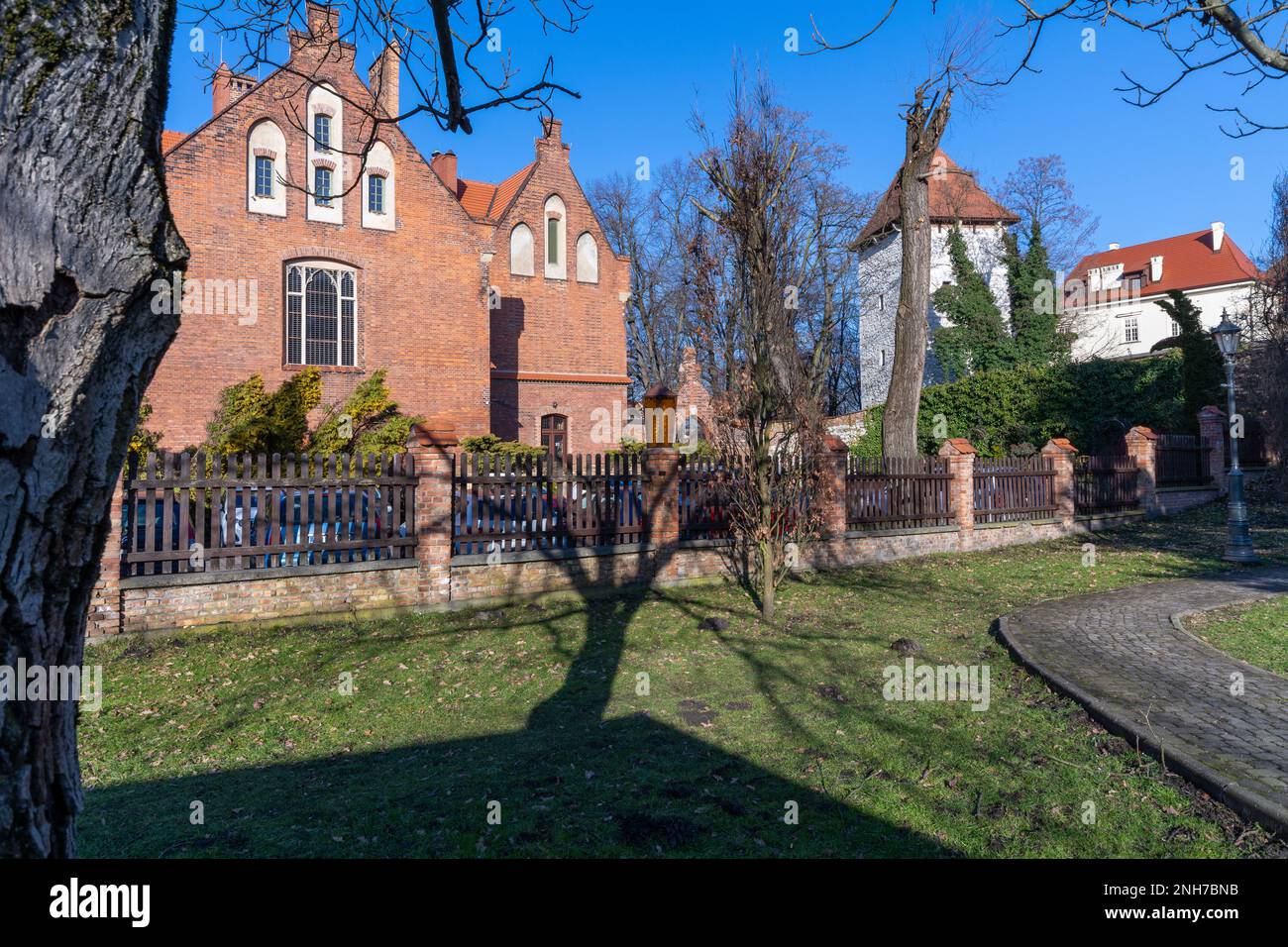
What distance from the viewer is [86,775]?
5.00 metres

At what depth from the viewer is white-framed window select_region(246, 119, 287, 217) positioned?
64.8 ft

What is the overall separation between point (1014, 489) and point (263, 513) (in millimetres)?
14693

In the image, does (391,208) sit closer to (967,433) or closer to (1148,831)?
(967,433)

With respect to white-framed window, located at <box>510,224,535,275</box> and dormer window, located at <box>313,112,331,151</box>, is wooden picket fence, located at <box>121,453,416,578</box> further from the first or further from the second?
white-framed window, located at <box>510,224,535,275</box>

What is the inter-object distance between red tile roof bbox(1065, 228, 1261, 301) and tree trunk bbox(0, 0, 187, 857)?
52440 millimetres

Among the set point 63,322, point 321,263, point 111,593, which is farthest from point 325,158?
point 63,322

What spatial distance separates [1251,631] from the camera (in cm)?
833

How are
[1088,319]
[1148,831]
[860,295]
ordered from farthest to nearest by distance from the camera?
[1088,319]
[860,295]
[1148,831]

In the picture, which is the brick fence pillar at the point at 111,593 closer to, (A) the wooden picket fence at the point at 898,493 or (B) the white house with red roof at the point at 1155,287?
(A) the wooden picket fence at the point at 898,493

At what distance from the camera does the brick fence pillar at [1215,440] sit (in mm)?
22125

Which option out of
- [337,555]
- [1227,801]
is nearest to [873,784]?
[1227,801]

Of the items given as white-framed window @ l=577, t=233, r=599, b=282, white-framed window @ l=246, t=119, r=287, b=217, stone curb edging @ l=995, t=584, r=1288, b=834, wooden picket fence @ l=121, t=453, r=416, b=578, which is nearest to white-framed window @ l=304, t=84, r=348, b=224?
white-framed window @ l=246, t=119, r=287, b=217

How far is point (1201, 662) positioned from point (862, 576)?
5.67 metres

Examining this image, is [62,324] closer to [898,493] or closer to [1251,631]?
[1251,631]
